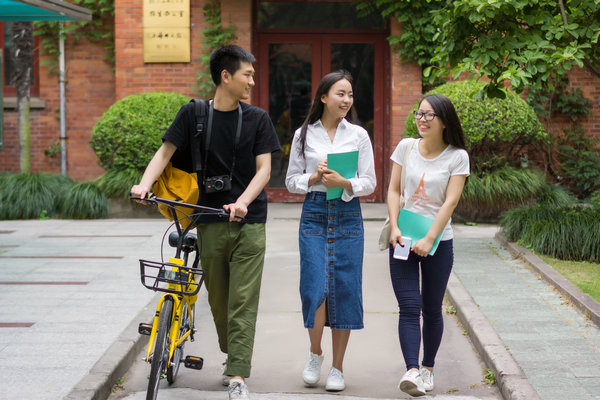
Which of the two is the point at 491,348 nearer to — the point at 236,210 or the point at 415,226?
the point at 415,226

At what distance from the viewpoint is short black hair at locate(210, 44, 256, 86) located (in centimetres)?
481

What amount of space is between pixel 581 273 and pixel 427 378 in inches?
147

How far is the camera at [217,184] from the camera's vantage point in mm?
4762

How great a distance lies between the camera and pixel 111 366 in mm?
5289

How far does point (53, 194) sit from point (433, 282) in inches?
377

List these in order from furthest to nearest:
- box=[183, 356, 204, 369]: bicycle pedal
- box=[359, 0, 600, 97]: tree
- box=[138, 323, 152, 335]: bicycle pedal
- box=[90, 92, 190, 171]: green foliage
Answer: box=[90, 92, 190, 171]: green foliage → box=[359, 0, 600, 97]: tree → box=[183, 356, 204, 369]: bicycle pedal → box=[138, 323, 152, 335]: bicycle pedal

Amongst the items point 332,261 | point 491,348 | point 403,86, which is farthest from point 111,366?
point 403,86

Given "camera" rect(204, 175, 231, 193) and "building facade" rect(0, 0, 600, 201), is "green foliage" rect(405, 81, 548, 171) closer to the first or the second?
"building facade" rect(0, 0, 600, 201)

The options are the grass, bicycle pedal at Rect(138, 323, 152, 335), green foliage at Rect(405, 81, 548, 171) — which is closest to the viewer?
bicycle pedal at Rect(138, 323, 152, 335)

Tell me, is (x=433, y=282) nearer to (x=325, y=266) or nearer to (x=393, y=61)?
(x=325, y=266)

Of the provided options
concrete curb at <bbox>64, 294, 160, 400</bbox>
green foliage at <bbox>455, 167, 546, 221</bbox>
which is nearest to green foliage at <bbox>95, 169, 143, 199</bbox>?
green foliage at <bbox>455, 167, 546, 221</bbox>

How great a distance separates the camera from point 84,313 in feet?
22.4

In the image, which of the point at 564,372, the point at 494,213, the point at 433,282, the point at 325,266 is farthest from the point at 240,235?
the point at 494,213

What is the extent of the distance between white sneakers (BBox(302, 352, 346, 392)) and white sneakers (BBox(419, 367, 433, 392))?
0.50 meters
